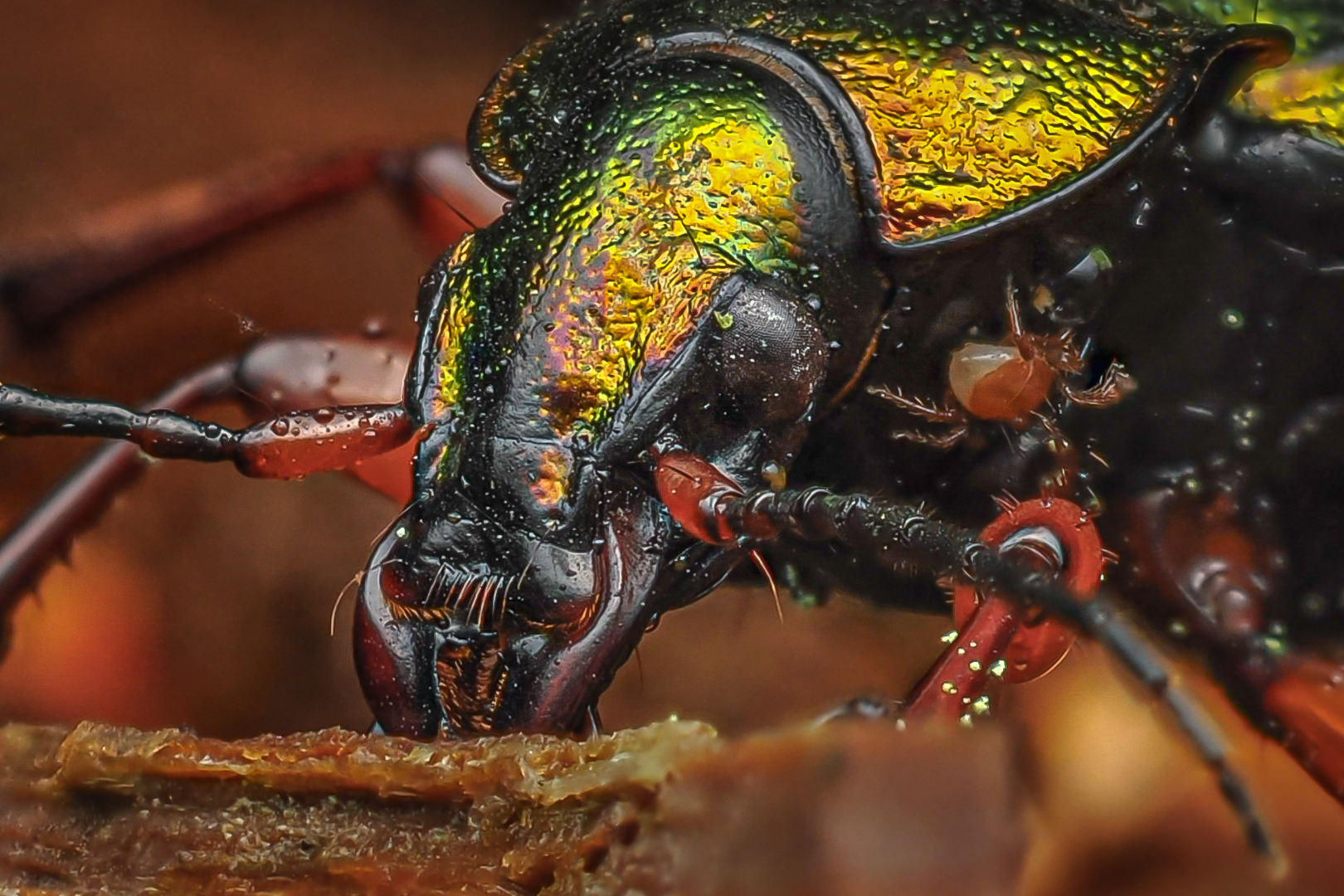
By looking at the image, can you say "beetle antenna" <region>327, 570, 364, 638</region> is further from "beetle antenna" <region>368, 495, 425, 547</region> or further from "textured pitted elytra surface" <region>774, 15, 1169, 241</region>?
"textured pitted elytra surface" <region>774, 15, 1169, 241</region>

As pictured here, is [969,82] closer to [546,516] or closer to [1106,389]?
[1106,389]

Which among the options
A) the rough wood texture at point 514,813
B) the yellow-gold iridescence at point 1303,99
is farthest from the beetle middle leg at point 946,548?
the yellow-gold iridescence at point 1303,99

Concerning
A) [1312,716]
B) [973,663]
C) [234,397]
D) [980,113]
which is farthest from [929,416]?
[234,397]

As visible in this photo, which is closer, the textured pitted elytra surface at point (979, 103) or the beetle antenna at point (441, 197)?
the textured pitted elytra surface at point (979, 103)

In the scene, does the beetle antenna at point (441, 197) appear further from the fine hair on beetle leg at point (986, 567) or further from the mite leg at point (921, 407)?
the fine hair on beetle leg at point (986, 567)

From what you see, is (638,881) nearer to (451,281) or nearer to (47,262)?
(451,281)

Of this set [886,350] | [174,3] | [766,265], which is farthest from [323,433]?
[174,3]

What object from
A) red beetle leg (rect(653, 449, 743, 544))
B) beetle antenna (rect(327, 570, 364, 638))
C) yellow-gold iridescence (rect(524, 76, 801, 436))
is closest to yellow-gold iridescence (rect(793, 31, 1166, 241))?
yellow-gold iridescence (rect(524, 76, 801, 436))
